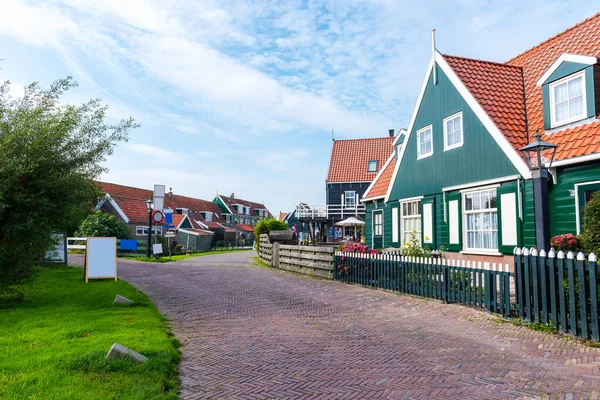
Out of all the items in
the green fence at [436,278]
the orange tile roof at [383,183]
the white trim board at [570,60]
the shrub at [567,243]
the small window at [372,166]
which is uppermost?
the small window at [372,166]

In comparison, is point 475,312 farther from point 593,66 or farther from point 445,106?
point 445,106

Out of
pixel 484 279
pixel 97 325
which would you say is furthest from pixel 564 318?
pixel 97 325

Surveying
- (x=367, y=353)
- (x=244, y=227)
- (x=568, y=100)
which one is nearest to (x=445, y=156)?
(x=568, y=100)

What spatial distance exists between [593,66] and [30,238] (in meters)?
13.1

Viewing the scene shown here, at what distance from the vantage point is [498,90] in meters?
13.8

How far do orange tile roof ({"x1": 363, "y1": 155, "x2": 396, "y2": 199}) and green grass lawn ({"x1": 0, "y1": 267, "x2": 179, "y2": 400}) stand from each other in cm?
1247

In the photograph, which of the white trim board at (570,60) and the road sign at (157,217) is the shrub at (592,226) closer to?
the white trim board at (570,60)

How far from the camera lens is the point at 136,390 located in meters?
4.17

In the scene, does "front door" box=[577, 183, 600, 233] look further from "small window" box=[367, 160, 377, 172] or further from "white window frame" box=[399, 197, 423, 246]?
"small window" box=[367, 160, 377, 172]

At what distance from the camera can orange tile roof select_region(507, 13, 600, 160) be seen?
1011 cm

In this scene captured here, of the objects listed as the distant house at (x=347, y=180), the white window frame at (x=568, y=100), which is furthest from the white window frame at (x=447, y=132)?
the distant house at (x=347, y=180)

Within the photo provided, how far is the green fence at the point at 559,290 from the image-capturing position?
6281 millimetres

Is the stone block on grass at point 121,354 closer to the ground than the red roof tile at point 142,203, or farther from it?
closer to the ground

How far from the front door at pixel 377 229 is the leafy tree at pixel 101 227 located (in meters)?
20.7
